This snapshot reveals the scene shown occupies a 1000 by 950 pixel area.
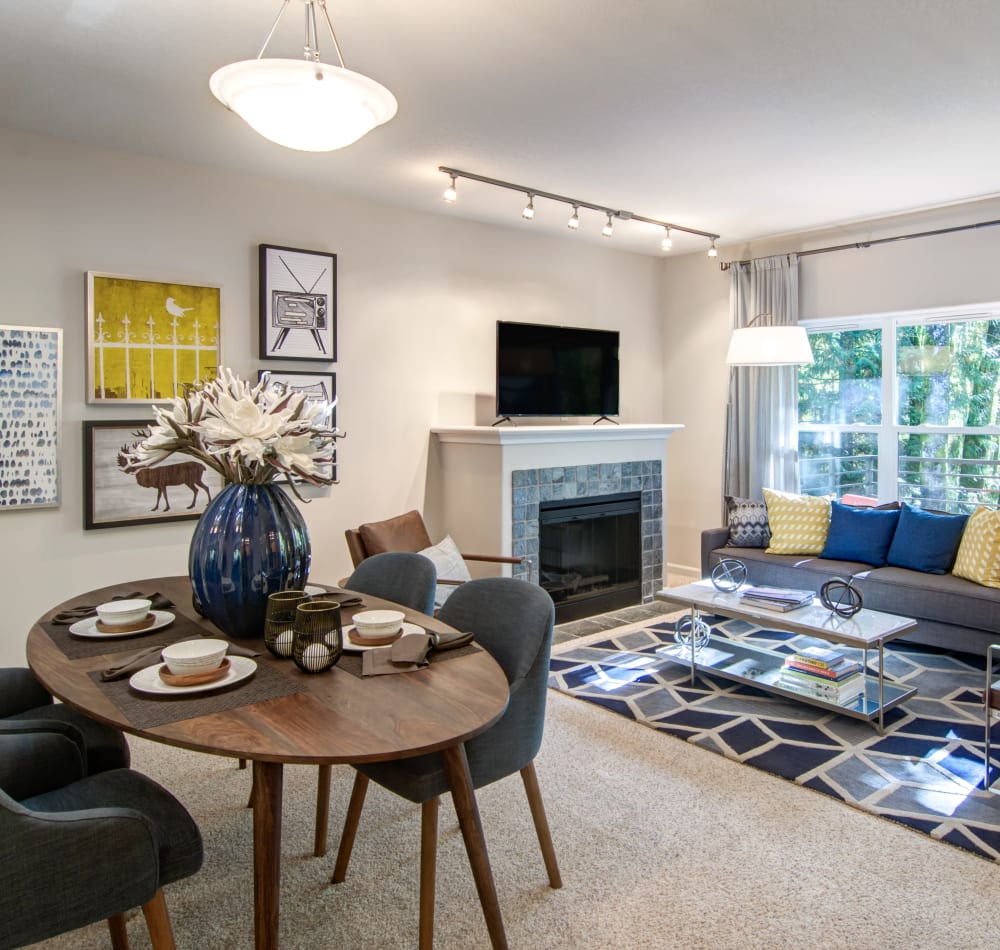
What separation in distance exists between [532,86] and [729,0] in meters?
0.83

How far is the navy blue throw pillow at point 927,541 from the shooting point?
172 inches

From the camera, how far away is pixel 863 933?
1995 mm

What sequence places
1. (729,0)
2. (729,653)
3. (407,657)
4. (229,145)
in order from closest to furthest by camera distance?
(407,657) < (729,0) < (229,145) < (729,653)

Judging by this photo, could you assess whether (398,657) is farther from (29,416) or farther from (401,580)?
(29,416)

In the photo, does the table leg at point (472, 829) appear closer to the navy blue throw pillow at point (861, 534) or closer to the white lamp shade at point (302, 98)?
the white lamp shade at point (302, 98)

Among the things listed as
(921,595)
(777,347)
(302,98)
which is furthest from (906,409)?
(302,98)

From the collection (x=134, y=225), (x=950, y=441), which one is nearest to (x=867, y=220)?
(x=950, y=441)

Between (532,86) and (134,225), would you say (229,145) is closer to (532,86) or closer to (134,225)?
(134,225)

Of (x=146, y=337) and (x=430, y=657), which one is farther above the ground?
(x=146, y=337)

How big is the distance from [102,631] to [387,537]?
208cm

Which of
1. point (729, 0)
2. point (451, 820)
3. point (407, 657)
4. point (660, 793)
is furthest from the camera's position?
point (660, 793)

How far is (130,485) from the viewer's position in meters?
3.73

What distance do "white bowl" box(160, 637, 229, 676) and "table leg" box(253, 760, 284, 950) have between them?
27 centimetres

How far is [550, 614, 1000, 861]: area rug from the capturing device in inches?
104
